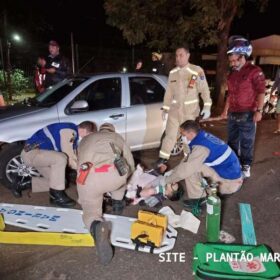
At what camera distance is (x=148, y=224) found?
10.8 feet

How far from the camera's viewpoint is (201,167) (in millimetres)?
3951

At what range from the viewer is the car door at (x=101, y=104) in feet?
15.9

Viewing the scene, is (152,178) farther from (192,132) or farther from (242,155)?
(242,155)

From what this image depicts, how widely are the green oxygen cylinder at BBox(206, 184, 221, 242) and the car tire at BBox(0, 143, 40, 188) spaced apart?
2462mm

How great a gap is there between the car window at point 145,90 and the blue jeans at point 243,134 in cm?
131

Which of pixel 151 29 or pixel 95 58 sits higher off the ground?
pixel 151 29

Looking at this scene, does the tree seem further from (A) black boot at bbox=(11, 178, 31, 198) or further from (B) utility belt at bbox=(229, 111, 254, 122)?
(A) black boot at bbox=(11, 178, 31, 198)

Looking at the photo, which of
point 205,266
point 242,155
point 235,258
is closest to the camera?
point 205,266

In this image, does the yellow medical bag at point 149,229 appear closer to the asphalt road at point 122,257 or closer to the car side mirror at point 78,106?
the asphalt road at point 122,257

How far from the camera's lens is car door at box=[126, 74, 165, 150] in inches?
213

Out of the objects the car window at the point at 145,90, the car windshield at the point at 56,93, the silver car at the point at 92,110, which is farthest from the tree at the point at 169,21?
the car windshield at the point at 56,93

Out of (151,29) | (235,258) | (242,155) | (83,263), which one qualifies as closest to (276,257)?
(235,258)

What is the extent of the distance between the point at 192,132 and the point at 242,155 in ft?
5.24

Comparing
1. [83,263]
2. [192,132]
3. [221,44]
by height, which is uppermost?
[221,44]
